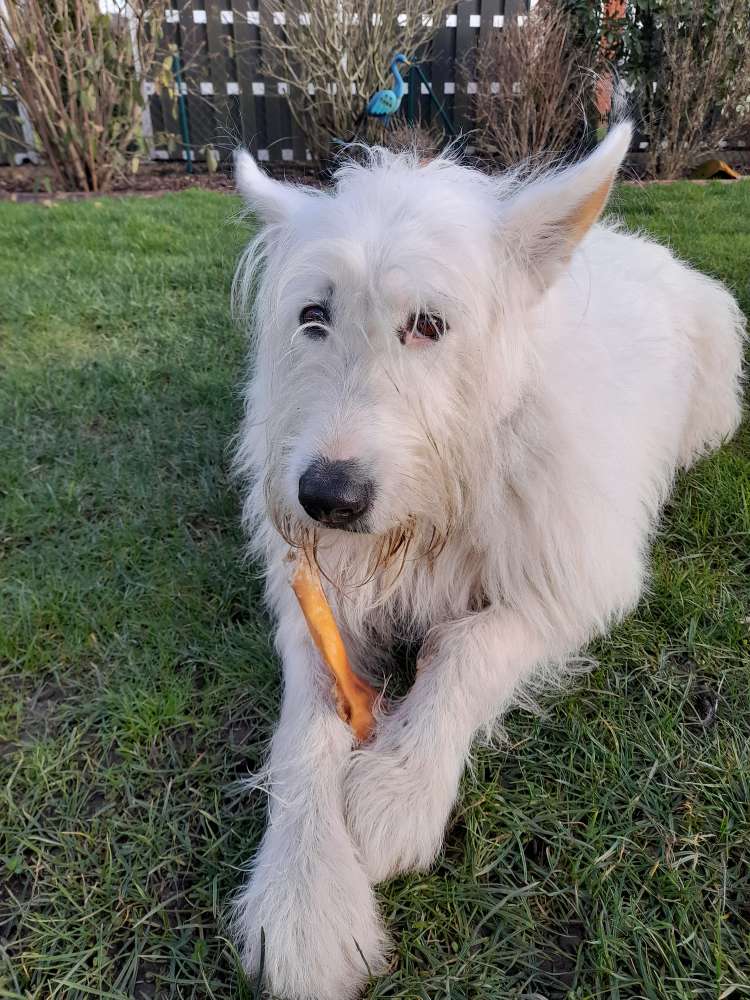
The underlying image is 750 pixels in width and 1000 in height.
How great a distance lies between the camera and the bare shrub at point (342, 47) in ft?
29.2

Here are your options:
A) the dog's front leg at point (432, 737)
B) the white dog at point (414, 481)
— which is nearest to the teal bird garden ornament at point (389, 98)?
the white dog at point (414, 481)

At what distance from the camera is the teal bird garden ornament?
357 inches

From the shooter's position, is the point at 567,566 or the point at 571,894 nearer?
the point at 571,894

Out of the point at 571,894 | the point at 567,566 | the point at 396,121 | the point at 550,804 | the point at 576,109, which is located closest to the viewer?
the point at 571,894

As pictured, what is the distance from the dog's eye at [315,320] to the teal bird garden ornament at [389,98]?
26.8 ft

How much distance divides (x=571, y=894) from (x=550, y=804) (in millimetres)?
238

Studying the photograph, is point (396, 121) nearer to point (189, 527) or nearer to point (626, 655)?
point (189, 527)

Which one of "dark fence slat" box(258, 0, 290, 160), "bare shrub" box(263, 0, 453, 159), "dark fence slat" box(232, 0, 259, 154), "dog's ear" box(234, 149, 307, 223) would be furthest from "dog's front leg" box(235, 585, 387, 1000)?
"dark fence slat" box(232, 0, 259, 154)

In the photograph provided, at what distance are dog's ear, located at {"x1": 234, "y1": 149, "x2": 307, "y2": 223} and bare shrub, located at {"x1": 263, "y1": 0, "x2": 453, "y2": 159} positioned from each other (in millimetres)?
7785

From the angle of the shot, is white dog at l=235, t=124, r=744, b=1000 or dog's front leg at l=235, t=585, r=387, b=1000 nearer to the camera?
dog's front leg at l=235, t=585, r=387, b=1000

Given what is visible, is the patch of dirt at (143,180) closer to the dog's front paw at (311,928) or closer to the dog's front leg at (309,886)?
the dog's front leg at (309,886)

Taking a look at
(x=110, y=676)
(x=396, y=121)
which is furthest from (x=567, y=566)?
(x=396, y=121)

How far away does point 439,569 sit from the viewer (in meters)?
2.29

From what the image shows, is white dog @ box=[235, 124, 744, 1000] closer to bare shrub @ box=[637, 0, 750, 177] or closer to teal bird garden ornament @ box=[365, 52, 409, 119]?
teal bird garden ornament @ box=[365, 52, 409, 119]
